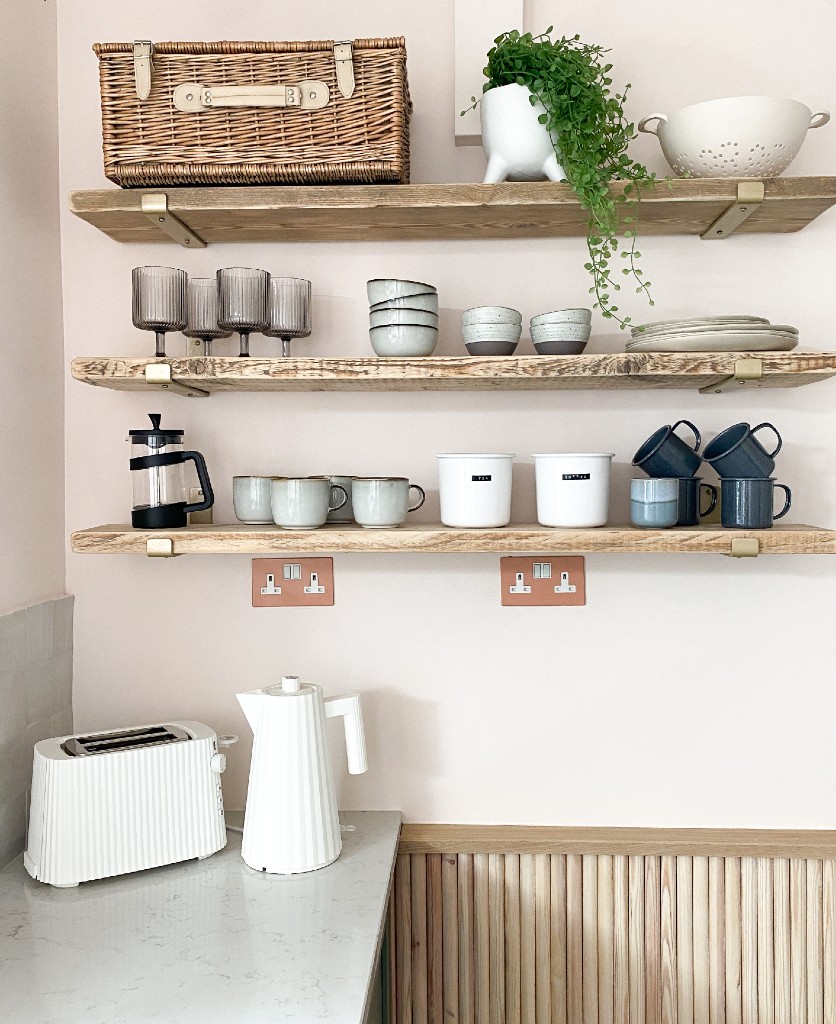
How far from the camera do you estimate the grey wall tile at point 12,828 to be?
1.51 metres

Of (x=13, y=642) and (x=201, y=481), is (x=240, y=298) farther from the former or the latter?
(x=13, y=642)

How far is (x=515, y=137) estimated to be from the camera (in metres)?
1.47

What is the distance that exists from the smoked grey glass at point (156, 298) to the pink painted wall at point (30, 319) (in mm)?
235

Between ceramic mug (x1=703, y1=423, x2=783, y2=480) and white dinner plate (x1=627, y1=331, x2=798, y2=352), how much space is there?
0.44ft

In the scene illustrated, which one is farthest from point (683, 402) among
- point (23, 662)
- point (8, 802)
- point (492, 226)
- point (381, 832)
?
point (8, 802)

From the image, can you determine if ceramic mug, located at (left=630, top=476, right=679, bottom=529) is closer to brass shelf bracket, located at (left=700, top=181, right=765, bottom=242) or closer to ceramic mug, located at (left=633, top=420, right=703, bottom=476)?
ceramic mug, located at (left=633, top=420, right=703, bottom=476)

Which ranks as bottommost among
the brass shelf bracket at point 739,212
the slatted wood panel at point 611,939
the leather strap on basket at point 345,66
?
the slatted wood panel at point 611,939

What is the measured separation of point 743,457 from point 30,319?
1.29 m

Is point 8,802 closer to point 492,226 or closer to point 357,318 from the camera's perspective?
point 357,318

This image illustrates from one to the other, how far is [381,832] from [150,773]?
1.44ft

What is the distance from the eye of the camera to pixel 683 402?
5.49ft

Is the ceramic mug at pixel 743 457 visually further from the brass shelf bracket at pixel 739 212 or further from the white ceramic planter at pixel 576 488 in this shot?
the brass shelf bracket at pixel 739 212

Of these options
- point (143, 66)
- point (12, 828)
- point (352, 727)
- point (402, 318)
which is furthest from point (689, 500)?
point (12, 828)

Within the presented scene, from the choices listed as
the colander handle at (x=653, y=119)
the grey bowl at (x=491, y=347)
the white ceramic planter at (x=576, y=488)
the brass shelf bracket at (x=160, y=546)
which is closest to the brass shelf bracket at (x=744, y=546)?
the white ceramic planter at (x=576, y=488)
